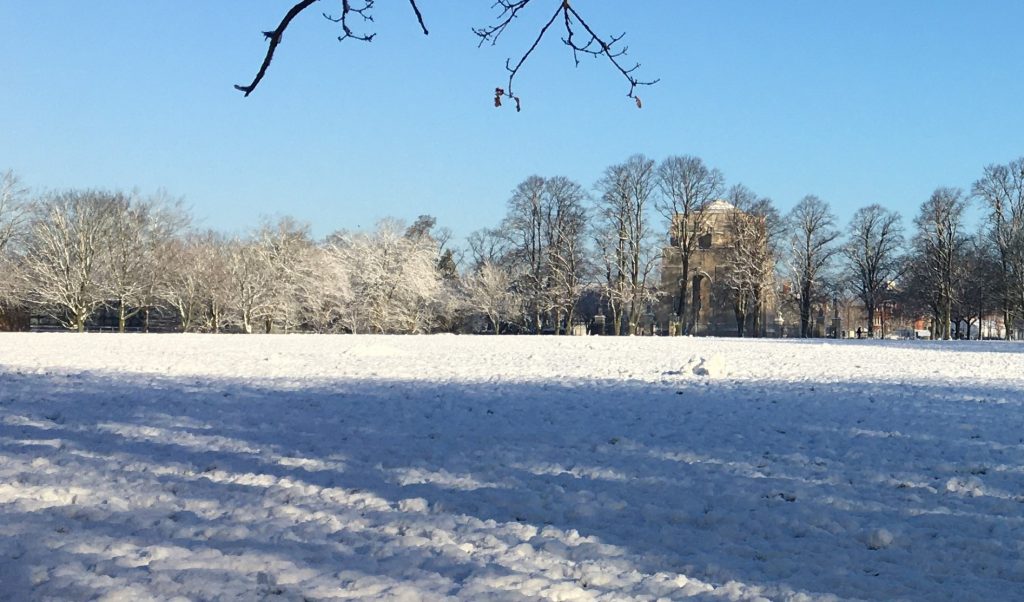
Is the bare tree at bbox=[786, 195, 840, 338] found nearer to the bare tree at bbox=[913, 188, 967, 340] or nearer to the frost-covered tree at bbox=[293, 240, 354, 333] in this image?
the bare tree at bbox=[913, 188, 967, 340]

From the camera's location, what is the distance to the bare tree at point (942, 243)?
5100 centimetres

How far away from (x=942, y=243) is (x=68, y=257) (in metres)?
54.0

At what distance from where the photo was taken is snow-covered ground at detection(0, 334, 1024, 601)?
195 inches

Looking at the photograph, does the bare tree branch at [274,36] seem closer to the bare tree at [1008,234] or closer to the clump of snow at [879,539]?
the clump of snow at [879,539]

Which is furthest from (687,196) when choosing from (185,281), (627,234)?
(185,281)

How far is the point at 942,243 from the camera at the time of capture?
170 ft

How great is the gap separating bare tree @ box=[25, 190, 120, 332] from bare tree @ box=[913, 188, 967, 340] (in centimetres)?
5198

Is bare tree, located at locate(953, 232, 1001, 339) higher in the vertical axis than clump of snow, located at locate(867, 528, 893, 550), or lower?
higher

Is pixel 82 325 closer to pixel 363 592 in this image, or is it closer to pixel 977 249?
pixel 363 592

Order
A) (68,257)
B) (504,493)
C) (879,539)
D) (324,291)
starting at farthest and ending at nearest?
(324,291)
(68,257)
(504,493)
(879,539)

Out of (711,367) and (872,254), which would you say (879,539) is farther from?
(872,254)

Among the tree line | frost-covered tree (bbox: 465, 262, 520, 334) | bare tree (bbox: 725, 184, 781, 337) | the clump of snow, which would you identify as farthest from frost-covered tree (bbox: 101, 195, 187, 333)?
the clump of snow

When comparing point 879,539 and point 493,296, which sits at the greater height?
point 493,296

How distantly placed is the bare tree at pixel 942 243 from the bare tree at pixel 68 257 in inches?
2046
